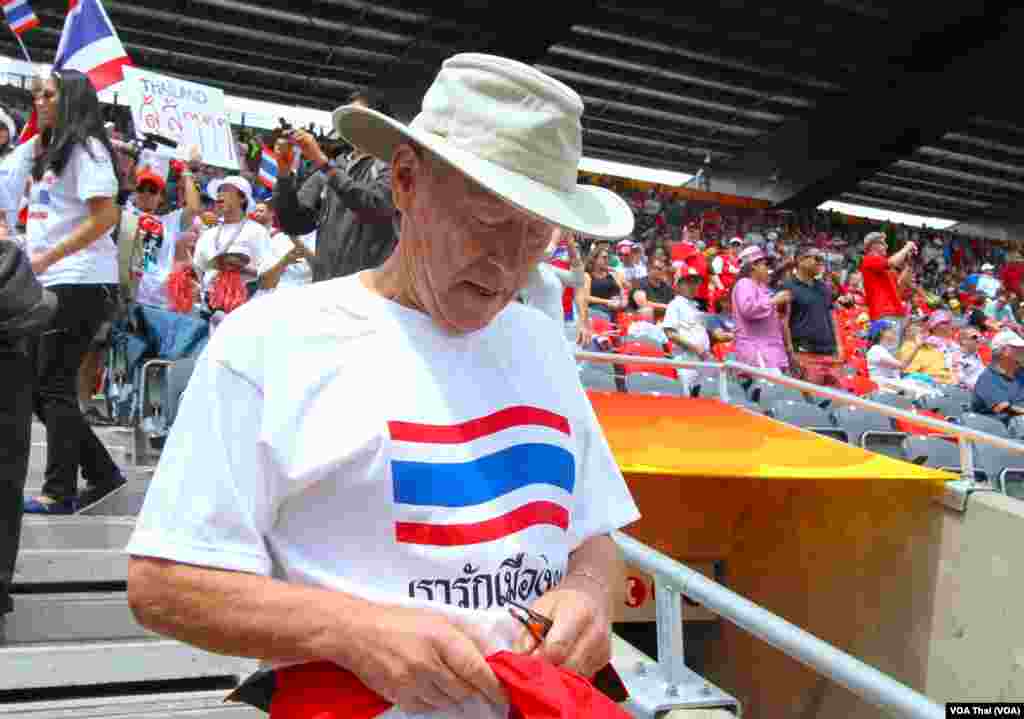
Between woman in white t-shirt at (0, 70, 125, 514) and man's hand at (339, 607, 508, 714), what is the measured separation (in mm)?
2501

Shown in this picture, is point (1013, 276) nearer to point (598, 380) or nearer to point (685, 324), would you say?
point (685, 324)

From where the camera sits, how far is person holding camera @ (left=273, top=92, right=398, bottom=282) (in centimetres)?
314

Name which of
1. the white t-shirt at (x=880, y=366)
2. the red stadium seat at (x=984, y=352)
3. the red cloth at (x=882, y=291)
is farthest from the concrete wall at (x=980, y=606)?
the red stadium seat at (x=984, y=352)

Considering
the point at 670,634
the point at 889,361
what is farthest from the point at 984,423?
the point at 670,634

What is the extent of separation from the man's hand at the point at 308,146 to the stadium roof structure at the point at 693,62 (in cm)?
1351

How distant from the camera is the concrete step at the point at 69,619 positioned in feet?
8.66

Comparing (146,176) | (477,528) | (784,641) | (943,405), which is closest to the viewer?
(477,528)

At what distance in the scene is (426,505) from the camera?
3.33 feet

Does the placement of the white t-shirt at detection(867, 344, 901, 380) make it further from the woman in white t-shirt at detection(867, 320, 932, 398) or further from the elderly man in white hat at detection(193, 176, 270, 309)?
the elderly man in white hat at detection(193, 176, 270, 309)

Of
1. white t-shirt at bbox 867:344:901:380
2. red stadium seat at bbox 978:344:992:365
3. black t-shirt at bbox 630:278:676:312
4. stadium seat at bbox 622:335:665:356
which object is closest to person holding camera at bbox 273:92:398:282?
stadium seat at bbox 622:335:665:356

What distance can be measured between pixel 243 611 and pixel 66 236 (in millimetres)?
2560

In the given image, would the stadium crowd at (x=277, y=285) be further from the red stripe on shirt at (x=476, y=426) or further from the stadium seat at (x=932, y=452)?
the stadium seat at (x=932, y=452)

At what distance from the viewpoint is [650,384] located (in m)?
5.79

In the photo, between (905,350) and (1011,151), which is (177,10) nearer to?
(905,350)
